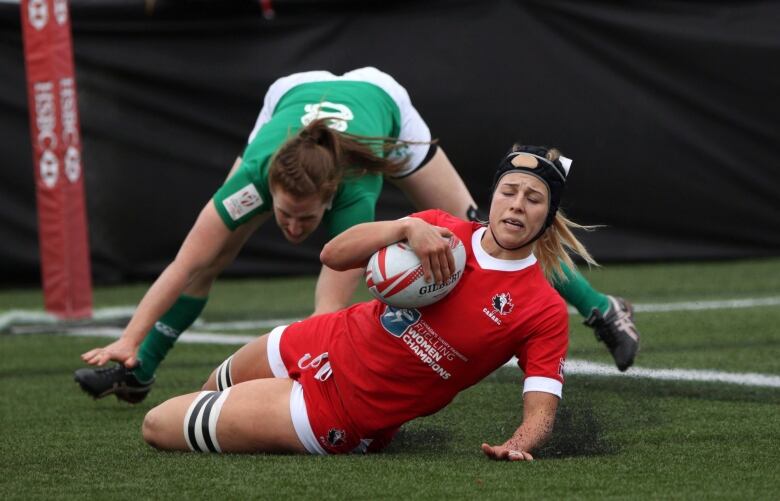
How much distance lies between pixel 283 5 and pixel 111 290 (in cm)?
257

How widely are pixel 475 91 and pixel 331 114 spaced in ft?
15.8

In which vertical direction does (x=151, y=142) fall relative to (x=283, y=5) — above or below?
below

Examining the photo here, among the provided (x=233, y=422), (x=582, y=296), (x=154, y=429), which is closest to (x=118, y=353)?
(x=154, y=429)

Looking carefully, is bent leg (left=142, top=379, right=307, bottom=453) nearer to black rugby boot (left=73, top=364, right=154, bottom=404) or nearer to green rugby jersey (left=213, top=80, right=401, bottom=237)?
green rugby jersey (left=213, top=80, right=401, bottom=237)

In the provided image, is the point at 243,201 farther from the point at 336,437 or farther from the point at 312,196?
the point at 336,437

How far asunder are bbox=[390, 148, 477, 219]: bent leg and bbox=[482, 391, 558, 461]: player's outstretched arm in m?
1.77

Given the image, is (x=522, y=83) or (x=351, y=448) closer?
(x=351, y=448)

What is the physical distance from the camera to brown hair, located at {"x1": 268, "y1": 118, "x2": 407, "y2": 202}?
442cm

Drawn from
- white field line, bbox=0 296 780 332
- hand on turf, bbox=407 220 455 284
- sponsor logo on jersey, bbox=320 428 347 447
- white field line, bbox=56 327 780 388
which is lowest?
white field line, bbox=0 296 780 332

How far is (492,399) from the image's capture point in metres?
5.16

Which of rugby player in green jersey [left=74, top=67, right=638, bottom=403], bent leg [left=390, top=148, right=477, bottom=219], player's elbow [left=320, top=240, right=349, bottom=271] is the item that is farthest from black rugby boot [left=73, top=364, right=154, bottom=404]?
player's elbow [left=320, top=240, right=349, bottom=271]

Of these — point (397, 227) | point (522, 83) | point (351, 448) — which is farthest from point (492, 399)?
point (522, 83)

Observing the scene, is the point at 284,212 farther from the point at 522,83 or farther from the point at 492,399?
the point at 522,83

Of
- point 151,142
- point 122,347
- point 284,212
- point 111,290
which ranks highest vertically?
point 284,212
